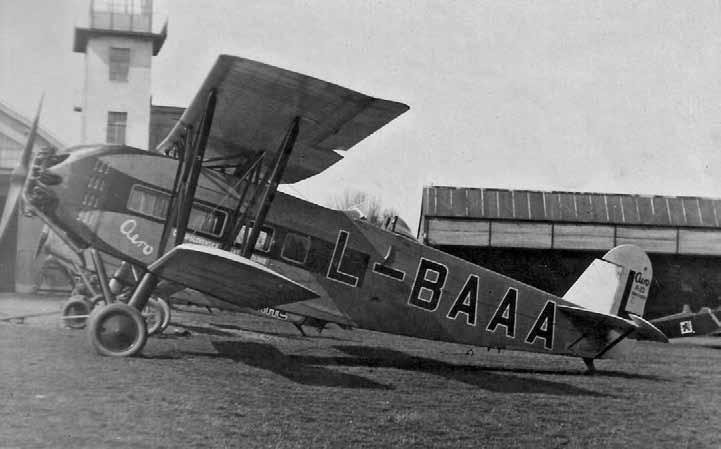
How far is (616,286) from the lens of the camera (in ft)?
34.9

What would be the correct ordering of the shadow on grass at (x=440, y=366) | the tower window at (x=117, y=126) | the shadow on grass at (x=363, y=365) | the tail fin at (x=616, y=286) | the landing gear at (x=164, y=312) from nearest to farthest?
the shadow on grass at (x=363, y=365) → the shadow on grass at (x=440, y=366) → the tail fin at (x=616, y=286) → the landing gear at (x=164, y=312) → the tower window at (x=117, y=126)

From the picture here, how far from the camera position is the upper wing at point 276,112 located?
282 inches

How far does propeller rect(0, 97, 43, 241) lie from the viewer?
27.3 feet

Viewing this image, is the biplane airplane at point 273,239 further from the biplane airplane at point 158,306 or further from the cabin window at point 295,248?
the biplane airplane at point 158,306

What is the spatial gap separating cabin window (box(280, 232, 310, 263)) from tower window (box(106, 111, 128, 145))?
2562cm

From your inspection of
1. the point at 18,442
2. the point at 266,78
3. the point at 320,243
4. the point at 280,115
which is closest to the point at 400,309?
the point at 320,243

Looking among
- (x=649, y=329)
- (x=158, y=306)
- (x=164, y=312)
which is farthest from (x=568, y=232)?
(x=649, y=329)

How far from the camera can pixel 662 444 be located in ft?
17.7

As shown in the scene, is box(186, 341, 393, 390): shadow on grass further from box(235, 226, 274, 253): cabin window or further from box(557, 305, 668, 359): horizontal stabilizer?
box(557, 305, 668, 359): horizontal stabilizer

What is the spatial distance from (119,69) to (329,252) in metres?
27.2

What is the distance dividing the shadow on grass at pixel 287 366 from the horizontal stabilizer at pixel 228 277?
2.68 ft

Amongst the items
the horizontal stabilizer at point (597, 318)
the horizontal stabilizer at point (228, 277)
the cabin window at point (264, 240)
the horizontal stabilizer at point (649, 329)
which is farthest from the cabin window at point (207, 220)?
the horizontal stabilizer at point (649, 329)

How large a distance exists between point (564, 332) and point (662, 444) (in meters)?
4.86

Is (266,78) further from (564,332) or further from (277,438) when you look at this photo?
(564,332)
